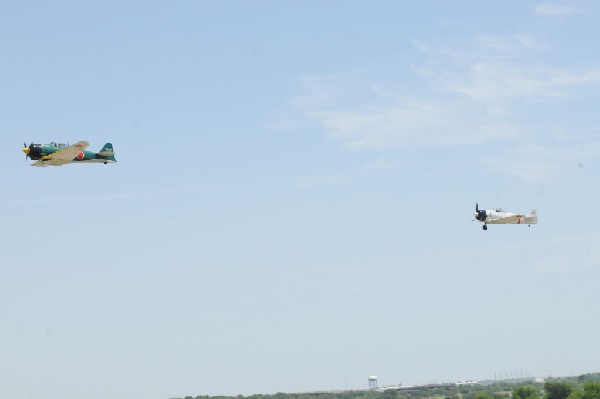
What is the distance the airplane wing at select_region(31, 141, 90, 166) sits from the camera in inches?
7672

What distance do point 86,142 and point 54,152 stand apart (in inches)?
361

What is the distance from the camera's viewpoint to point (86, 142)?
193625 mm

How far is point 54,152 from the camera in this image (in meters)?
199

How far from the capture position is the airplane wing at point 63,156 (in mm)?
194863

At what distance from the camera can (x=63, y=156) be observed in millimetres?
197125
